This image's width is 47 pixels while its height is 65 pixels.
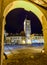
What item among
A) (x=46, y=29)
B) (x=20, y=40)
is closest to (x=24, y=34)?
(x=20, y=40)

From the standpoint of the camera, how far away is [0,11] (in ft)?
15.2

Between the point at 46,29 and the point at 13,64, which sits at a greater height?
the point at 46,29

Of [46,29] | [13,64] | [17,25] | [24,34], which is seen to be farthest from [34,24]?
[13,64]

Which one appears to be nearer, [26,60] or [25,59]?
[26,60]

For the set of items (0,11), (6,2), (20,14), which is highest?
(20,14)

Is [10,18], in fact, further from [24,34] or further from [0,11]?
[0,11]

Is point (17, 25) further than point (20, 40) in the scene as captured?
Yes

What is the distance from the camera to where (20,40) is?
19938 millimetres

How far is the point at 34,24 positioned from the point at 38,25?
1050 mm

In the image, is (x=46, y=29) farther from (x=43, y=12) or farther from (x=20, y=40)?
(x=20, y=40)

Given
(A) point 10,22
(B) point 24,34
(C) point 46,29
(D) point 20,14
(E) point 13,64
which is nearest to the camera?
(E) point 13,64

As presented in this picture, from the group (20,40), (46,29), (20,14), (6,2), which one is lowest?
(20,40)

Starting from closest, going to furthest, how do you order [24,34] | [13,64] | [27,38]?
[13,64] → [27,38] → [24,34]

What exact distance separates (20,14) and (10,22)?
11.2 ft
